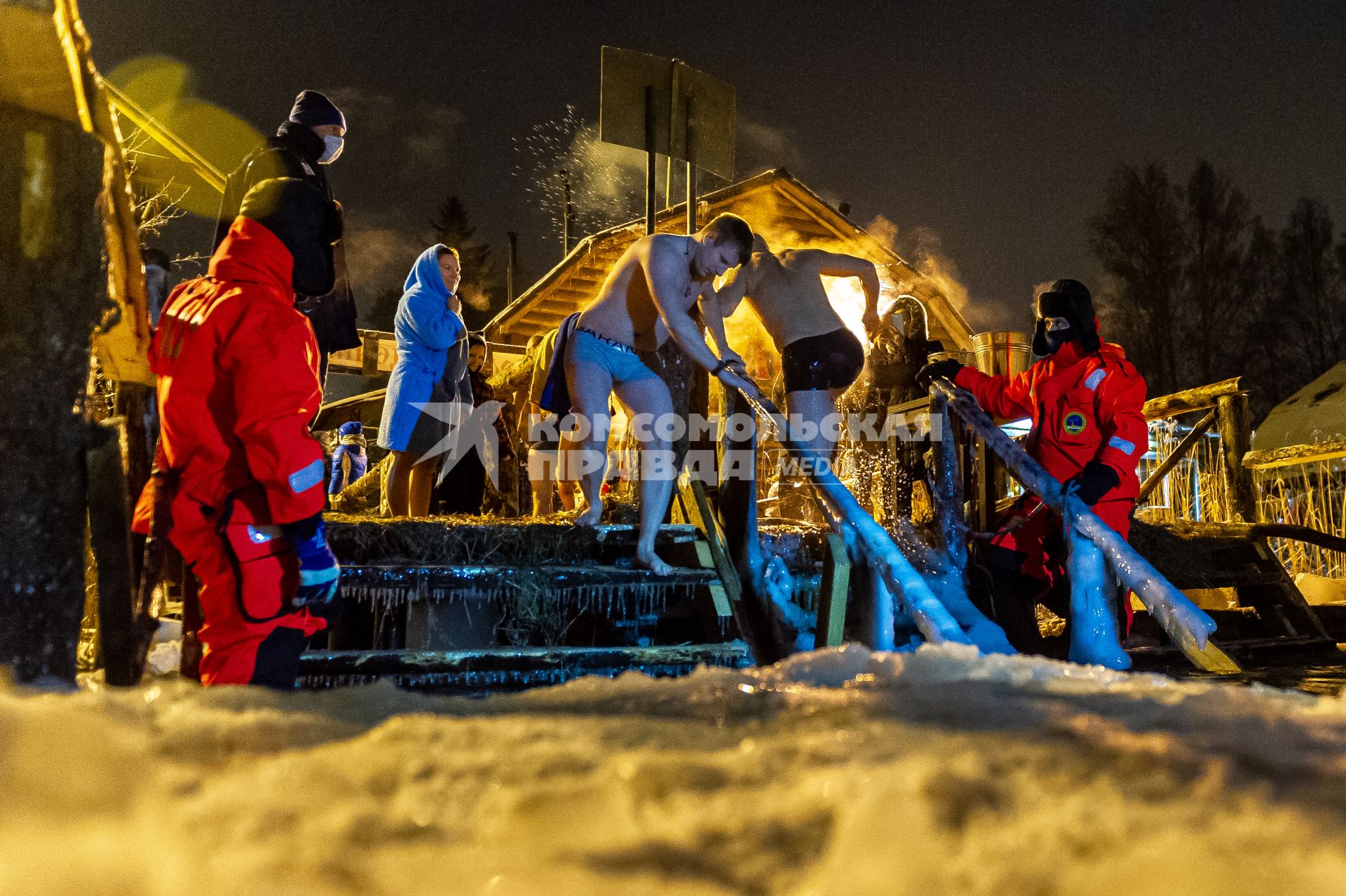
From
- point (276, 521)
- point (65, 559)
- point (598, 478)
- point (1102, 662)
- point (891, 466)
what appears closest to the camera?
point (65, 559)

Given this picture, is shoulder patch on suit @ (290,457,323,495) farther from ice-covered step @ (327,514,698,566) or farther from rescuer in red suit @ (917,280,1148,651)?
rescuer in red suit @ (917,280,1148,651)

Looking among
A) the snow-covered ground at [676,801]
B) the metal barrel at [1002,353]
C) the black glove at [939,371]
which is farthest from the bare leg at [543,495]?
the metal barrel at [1002,353]

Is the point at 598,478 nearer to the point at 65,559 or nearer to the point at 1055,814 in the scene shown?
the point at 65,559

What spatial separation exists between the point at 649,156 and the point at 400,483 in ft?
9.48

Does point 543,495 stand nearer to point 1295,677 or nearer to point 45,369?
point 45,369

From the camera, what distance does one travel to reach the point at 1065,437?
422 centimetres

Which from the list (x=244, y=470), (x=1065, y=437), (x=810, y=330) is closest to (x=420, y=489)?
(x=810, y=330)

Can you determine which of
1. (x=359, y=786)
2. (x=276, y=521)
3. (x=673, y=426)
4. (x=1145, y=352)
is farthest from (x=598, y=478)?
(x=1145, y=352)

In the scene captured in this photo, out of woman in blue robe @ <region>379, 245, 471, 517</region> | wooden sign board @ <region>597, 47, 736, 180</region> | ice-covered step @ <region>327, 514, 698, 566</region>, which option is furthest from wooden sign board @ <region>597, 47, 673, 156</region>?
ice-covered step @ <region>327, 514, 698, 566</region>

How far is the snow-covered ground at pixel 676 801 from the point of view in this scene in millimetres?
747

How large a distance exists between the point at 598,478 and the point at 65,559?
7.97 feet

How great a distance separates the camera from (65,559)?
1.96 metres

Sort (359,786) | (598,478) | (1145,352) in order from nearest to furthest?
(359,786) < (598,478) < (1145,352)

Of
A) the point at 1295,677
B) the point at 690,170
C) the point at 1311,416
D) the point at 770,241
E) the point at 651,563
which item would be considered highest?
the point at 770,241
